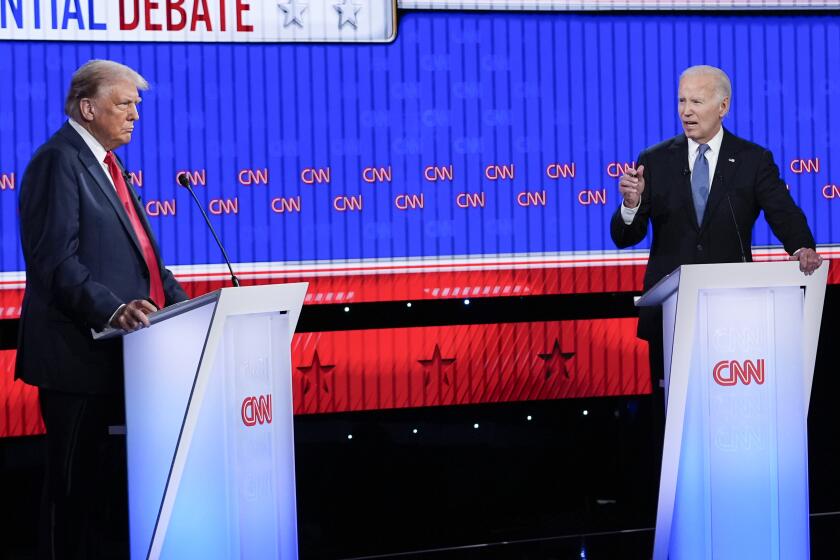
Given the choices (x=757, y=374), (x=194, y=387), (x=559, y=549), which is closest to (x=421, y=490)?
(x=559, y=549)

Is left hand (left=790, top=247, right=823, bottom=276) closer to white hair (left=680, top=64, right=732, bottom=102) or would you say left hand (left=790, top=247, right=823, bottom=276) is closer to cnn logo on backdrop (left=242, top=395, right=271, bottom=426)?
white hair (left=680, top=64, right=732, bottom=102)

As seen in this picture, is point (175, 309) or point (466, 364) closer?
point (175, 309)

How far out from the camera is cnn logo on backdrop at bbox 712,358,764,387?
2.62 m

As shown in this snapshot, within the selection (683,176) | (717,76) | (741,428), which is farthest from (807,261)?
(717,76)

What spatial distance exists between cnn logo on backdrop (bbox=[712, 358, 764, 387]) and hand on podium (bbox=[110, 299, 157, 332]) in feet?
4.25

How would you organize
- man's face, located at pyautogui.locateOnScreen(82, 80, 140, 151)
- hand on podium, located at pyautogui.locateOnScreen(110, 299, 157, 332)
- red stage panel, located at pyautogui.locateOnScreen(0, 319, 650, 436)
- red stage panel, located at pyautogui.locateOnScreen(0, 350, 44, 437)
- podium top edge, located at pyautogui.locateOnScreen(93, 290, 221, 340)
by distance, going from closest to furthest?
podium top edge, located at pyautogui.locateOnScreen(93, 290, 221, 340) → hand on podium, located at pyautogui.locateOnScreen(110, 299, 157, 332) → man's face, located at pyautogui.locateOnScreen(82, 80, 140, 151) → red stage panel, located at pyautogui.locateOnScreen(0, 350, 44, 437) → red stage panel, located at pyautogui.locateOnScreen(0, 319, 650, 436)

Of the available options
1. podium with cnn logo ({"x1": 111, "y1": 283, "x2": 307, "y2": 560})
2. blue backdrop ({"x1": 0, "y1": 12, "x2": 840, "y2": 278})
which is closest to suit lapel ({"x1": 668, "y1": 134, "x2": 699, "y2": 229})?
blue backdrop ({"x1": 0, "y1": 12, "x2": 840, "y2": 278})

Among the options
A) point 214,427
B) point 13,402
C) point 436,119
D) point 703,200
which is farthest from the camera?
point 436,119

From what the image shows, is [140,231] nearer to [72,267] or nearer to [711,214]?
[72,267]

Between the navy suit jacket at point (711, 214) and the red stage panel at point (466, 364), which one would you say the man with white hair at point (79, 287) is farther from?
the navy suit jacket at point (711, 214)

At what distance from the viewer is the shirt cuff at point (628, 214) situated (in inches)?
129

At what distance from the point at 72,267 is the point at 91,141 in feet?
1.17

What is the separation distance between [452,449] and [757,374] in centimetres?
161

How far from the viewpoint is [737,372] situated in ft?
8.64
